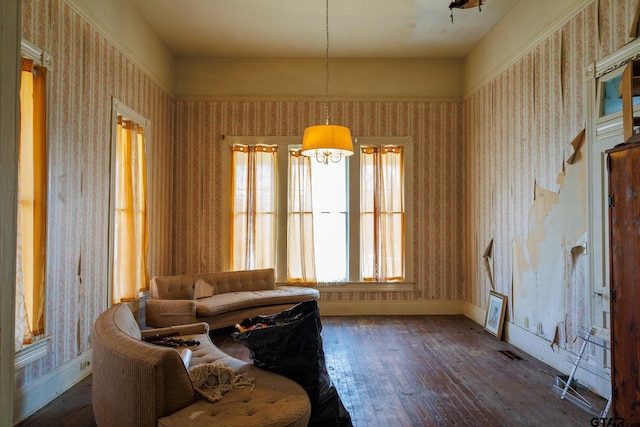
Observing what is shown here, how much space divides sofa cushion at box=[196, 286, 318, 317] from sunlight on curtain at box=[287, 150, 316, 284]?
0.39 metres

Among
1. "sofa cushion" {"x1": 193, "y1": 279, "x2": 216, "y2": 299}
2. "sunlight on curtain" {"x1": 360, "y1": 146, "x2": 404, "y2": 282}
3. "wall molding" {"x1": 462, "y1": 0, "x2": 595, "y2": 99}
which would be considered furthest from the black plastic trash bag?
"sunlight on curtain" {"x1": 360, "y1": 146, "x2": 404, "y2": 282}

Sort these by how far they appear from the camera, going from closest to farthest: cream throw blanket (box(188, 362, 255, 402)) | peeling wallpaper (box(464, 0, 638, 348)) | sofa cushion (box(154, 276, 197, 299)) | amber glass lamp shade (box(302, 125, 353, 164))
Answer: cream throw blanket (box(188, 362, 255, 402)) → peeling wallpaper (box(464, 0, 638, 348)) → amber glass lamp shade (box(302, 125, 353, 164)) → sofa cushion (box(154, 276, 197, 299))

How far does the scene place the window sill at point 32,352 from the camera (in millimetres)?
2887

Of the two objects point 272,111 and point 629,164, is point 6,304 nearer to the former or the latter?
point 629,164

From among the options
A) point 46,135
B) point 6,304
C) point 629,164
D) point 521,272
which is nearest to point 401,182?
point 521,272

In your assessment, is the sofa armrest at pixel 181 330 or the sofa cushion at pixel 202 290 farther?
the sofa cushion at pixel 202 290

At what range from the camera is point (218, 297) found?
5477mm

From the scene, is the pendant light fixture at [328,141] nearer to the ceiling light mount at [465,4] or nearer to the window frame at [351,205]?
the window frame at [351,205]

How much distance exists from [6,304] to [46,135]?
3.03m

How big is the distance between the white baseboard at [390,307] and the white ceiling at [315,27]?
400 centimetres

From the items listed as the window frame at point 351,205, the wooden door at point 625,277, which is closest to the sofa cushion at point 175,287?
the window frame at point 351,205

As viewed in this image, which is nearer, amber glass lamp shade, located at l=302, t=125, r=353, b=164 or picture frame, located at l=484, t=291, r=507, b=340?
amber glass lamp shade, located at l=302, t=125, r=353, b=164

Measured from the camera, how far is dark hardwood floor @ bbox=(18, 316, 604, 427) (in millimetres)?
3014

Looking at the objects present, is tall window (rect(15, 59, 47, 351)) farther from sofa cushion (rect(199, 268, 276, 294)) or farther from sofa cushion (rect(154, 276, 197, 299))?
sofa cushion (rect(199, 268, 276, 294))
